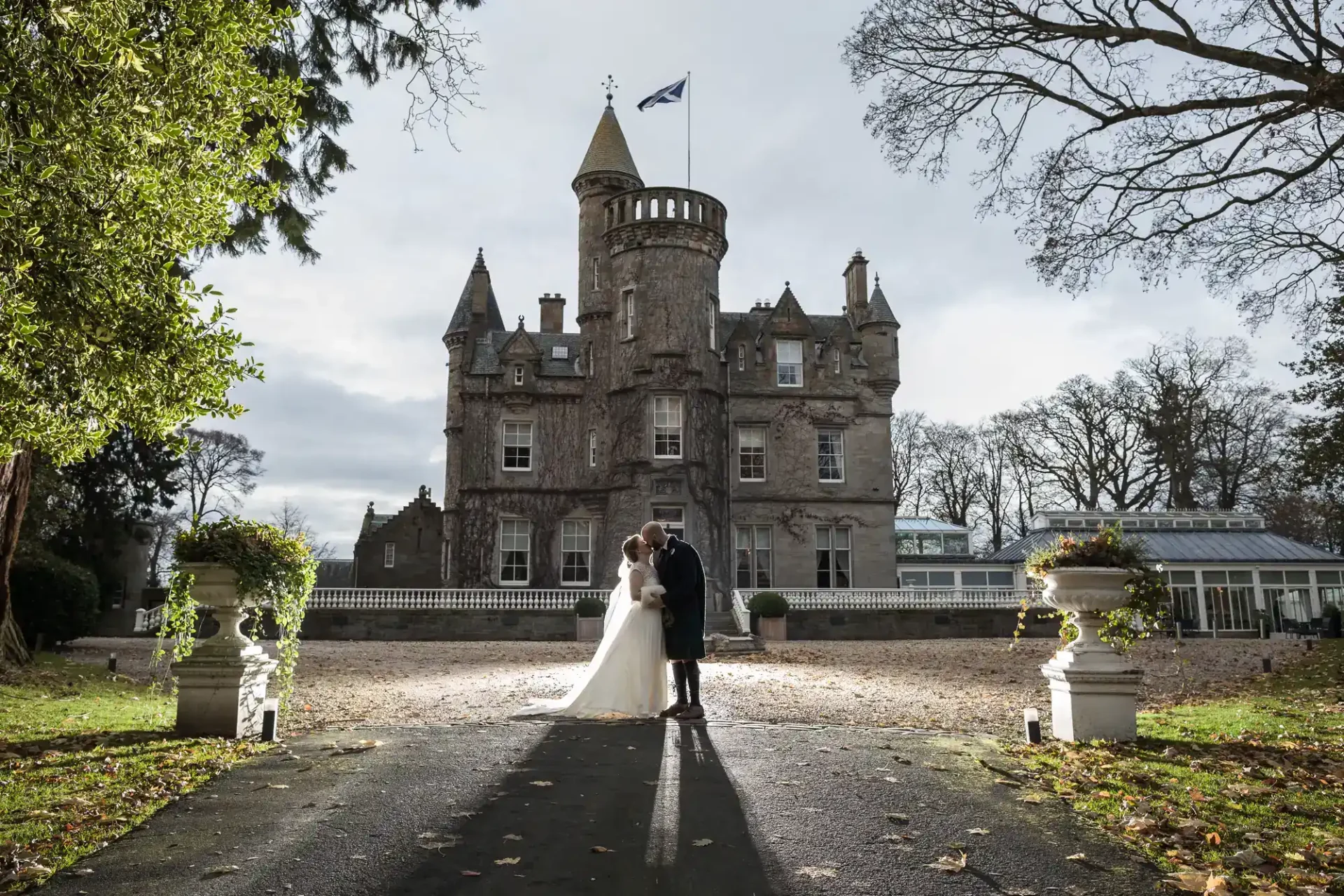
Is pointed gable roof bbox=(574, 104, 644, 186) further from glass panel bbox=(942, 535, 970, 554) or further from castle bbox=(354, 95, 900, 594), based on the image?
glass panel bbox=(942, 535, 970, 554)

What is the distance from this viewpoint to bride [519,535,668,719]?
897cm

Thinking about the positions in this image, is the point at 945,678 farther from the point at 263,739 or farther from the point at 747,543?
the point at 747,543

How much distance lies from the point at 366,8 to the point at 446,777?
7962 mm

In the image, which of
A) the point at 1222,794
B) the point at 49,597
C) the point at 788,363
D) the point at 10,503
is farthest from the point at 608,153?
the point at 1222,794

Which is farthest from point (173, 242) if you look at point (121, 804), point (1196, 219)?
point (1196, 219)

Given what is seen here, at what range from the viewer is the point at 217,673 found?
757 centimetres

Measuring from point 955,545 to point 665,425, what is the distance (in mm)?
21398

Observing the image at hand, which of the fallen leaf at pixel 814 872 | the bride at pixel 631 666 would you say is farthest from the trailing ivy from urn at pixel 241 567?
the fallen leaf at pixel 814 872

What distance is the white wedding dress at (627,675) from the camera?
896 centimetres

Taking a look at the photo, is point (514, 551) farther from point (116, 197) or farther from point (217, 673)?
point (116, 197)

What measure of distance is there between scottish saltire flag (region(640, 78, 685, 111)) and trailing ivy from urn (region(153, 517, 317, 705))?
24090mm

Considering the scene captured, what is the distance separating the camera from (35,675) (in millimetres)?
12320

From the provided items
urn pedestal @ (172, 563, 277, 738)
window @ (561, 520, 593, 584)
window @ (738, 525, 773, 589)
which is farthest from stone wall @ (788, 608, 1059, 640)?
urn pedestal @ (172, 563, 277, 738)

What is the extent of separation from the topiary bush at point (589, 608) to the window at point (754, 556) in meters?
6.50
